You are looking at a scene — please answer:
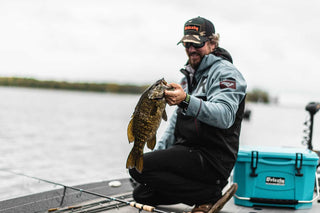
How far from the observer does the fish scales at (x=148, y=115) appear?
2592 mm

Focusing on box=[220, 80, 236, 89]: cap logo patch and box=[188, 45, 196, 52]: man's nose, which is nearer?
box=[220, 80, 236, 89]: cap logo patch

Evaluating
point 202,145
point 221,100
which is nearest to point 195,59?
point 221,100

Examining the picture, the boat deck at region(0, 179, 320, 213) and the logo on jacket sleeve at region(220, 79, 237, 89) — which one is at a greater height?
the logo on jacket sleeve at region(220, 79, 237, 89)

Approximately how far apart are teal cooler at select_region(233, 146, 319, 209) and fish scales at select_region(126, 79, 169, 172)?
128 cm

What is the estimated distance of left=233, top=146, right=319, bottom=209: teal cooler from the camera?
3.60 m

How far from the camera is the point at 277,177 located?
143 inches

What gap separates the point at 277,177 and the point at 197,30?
1.68 metres

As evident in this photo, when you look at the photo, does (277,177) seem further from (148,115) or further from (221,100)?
(148,115)

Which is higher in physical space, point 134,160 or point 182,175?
point 134,160

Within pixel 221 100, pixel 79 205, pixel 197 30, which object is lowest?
pixel 79 205

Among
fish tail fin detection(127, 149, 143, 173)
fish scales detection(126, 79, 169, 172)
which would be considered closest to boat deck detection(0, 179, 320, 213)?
fish tail fin detection(127, 149, 143, 173)

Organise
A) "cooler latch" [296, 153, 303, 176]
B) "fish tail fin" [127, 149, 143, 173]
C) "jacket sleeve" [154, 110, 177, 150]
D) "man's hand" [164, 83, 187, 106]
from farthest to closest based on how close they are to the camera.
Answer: "jacket sleeve" [154, 110, 177, 150] < "cooler latch" [296, 153, 303, 176] < "fish tail fin" [127, 149, 143, 173] < "man's hand" [164, 83, 187, 106]

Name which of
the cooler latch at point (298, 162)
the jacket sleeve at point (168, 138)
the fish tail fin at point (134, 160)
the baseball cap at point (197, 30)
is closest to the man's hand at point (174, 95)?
the fish tail fin at point (134, 160)

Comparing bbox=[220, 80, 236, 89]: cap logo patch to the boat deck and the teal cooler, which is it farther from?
the boat deck
